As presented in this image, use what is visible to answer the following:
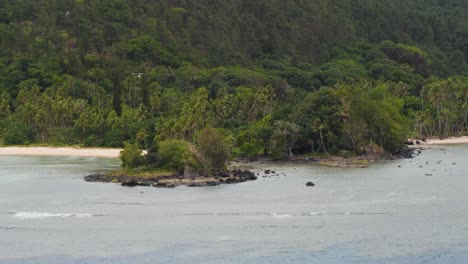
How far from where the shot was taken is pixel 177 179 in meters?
91.2

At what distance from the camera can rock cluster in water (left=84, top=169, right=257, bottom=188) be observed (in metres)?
88.7

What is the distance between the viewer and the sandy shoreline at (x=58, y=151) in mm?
127062

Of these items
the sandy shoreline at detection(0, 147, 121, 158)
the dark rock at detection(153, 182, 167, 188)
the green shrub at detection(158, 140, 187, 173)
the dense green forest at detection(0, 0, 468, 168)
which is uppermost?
the dense green forest at detection(0, 0, 468, 168)

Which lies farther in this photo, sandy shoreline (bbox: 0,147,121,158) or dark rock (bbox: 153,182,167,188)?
sandy shoreline (bbox: 0,147,121,158)

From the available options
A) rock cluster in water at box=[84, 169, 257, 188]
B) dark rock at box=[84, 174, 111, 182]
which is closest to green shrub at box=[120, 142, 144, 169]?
rock cluster in water at box=[84, 169, 257, 188]

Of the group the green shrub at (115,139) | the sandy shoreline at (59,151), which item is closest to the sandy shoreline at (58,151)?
the sandy shoreline at (59,151)

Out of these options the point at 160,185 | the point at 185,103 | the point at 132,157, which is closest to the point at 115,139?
the point at 185,103

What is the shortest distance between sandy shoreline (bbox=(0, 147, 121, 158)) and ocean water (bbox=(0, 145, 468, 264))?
26954 millimetres

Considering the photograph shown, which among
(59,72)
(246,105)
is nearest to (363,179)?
(246,105)

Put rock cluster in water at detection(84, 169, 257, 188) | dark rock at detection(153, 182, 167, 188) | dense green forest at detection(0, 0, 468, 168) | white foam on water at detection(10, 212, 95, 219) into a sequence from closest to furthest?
1. white foam on water at detection(10, 212, 95, 219)
2. dark rock at detection(153, 182, 167, 188)
3. rock cluster in water at detection(84, 169, 257, 188)
4. dense green forest at detection(0, 0, 468, 168)

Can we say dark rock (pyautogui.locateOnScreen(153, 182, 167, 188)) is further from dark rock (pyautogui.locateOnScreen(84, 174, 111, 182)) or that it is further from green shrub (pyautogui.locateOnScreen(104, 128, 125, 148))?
green shrub (pyautogui.locateOnScreen(104, 128, 125, 148))

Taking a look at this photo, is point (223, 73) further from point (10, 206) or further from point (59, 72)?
point (10, 206)

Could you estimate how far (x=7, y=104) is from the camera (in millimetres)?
152625

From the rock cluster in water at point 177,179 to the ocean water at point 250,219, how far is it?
2.16m
